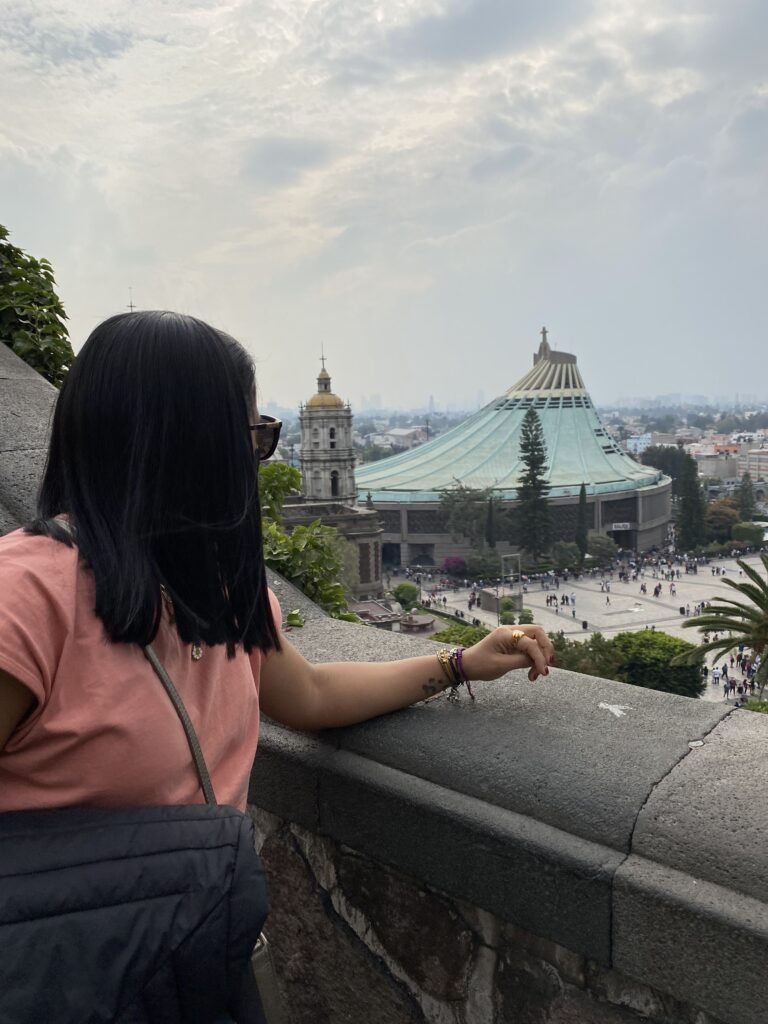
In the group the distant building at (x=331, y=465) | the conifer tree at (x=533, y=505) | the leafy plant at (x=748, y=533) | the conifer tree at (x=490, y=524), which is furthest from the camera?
the leafy plant at (x=748, y=533)

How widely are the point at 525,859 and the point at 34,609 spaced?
20.4 inches

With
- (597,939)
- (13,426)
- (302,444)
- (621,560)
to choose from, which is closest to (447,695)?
(597,939)

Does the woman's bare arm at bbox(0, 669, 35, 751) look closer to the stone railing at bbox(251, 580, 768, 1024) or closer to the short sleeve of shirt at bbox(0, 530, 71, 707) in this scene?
the short sleeve of shirt at bbox(0, 530, 71, 707)

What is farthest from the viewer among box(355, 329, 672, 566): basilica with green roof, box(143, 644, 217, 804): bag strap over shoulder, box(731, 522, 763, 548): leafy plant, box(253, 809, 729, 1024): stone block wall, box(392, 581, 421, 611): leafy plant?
box(355, 329, 672, 566): basilica with green roof

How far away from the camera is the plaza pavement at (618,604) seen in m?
24.0

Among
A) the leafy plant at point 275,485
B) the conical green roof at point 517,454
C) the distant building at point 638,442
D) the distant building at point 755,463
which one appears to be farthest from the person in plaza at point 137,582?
the distant building at point 638,442

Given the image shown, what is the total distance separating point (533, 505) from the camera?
3366 cm

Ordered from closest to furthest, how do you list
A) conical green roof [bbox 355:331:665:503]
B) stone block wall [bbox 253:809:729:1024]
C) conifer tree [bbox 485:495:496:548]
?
1. stone block wall [bbox 253:809:729:1024]
2. conifer tree [bbox 485:495:496:548]
3. conical green roof [bbox 355:331:665:503]

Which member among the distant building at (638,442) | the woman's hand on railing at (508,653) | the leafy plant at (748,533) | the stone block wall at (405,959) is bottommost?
the leafy plant at (748,533)

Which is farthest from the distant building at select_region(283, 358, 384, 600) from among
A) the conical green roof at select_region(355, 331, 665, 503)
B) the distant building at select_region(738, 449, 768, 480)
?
the distant building at select_region(738, 449, 768, 480)

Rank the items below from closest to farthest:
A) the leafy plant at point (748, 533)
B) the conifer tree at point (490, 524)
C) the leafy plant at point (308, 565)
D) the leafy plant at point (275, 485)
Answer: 1. the leafy plant at point (308, 565)
2. the leafy plant at point (275, 485)
3. the conifer tree at point (490, 524)
4. the leafy plant at point (748, 533)

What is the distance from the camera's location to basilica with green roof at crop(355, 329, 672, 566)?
38.3 meters

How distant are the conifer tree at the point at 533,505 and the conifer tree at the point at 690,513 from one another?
651cm

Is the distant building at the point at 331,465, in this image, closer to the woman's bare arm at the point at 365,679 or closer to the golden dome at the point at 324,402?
the golden dome at the point at 324,402
